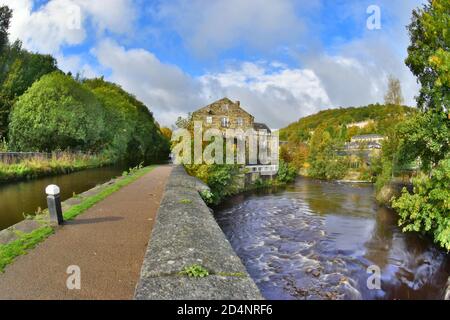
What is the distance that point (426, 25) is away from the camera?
42.0ft

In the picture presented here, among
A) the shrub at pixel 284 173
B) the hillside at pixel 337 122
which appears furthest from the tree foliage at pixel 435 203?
the hillside at pixel 337 122

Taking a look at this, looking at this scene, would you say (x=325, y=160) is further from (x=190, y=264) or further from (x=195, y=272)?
(x=195, y=272)

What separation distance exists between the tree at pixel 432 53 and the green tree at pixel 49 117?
28.0 m

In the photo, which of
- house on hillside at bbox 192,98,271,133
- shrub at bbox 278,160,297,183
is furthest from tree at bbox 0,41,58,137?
shrub at bbox 278,160,297,183

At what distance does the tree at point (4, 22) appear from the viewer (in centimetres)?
4025

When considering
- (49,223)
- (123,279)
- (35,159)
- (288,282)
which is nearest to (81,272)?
(123,279)

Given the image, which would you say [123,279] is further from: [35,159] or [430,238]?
[35,159]

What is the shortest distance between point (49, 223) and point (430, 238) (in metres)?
14.4

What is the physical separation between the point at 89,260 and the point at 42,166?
21.1m

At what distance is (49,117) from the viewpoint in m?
31.0

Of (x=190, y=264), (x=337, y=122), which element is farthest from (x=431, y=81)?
(x=337, y=122)

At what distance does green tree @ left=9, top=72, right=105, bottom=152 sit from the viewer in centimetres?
3069

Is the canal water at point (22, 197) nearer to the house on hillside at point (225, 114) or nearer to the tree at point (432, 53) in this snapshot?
the tree at point (432, 53)

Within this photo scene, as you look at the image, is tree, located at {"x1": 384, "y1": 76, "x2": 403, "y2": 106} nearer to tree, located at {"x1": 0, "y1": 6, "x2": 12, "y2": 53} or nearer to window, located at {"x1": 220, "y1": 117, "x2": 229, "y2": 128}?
window, located at {"x1": 220, "y1": 117, "x2": 229, "y2": 128}
